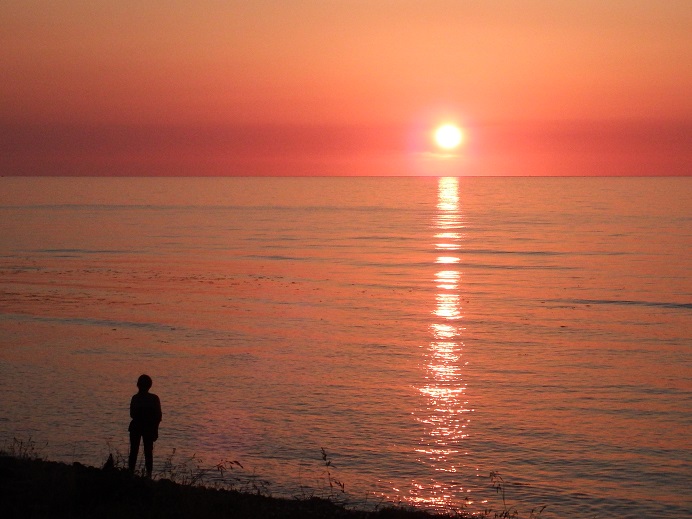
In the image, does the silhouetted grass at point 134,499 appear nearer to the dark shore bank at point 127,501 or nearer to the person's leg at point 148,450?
the dark shore bank at point 127,501

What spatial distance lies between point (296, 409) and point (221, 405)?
6.87 feet

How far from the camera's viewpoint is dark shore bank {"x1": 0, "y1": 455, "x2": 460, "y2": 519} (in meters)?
12.6

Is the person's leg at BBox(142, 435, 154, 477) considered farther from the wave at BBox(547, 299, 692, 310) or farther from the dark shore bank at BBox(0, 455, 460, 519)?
the wave at BBox(547, 299, 692, 310)

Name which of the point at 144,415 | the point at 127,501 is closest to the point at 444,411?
the point at 144,415

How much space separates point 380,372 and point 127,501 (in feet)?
48.1

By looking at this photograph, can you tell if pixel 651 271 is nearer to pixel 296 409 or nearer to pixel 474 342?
pixel 474 342

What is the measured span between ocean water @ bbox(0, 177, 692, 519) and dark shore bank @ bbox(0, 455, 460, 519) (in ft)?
8.19

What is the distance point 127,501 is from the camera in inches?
512

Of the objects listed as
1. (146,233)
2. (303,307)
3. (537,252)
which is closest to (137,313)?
(303,307)

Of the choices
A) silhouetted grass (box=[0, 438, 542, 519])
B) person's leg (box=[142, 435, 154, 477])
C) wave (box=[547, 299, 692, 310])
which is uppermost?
wave (box=[547, 299, 692, 310])

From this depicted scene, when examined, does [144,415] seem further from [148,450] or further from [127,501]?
[127,501]

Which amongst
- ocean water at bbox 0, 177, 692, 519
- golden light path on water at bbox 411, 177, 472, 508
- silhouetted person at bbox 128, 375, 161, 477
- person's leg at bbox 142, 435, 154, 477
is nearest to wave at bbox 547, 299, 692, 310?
ocean water at bbox 0, 177, 692, 519

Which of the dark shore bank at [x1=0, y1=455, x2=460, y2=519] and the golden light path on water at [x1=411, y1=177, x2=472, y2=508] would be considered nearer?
the dark shore bank at [x1=0, y1=455, x2=460, y2=519]

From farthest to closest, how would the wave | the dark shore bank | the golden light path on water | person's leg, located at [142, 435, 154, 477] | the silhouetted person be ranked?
the wave
the golden light path on water
person's leg, located at [142, 435, 154, 477]
the silhouetted person
the dark shore bank
